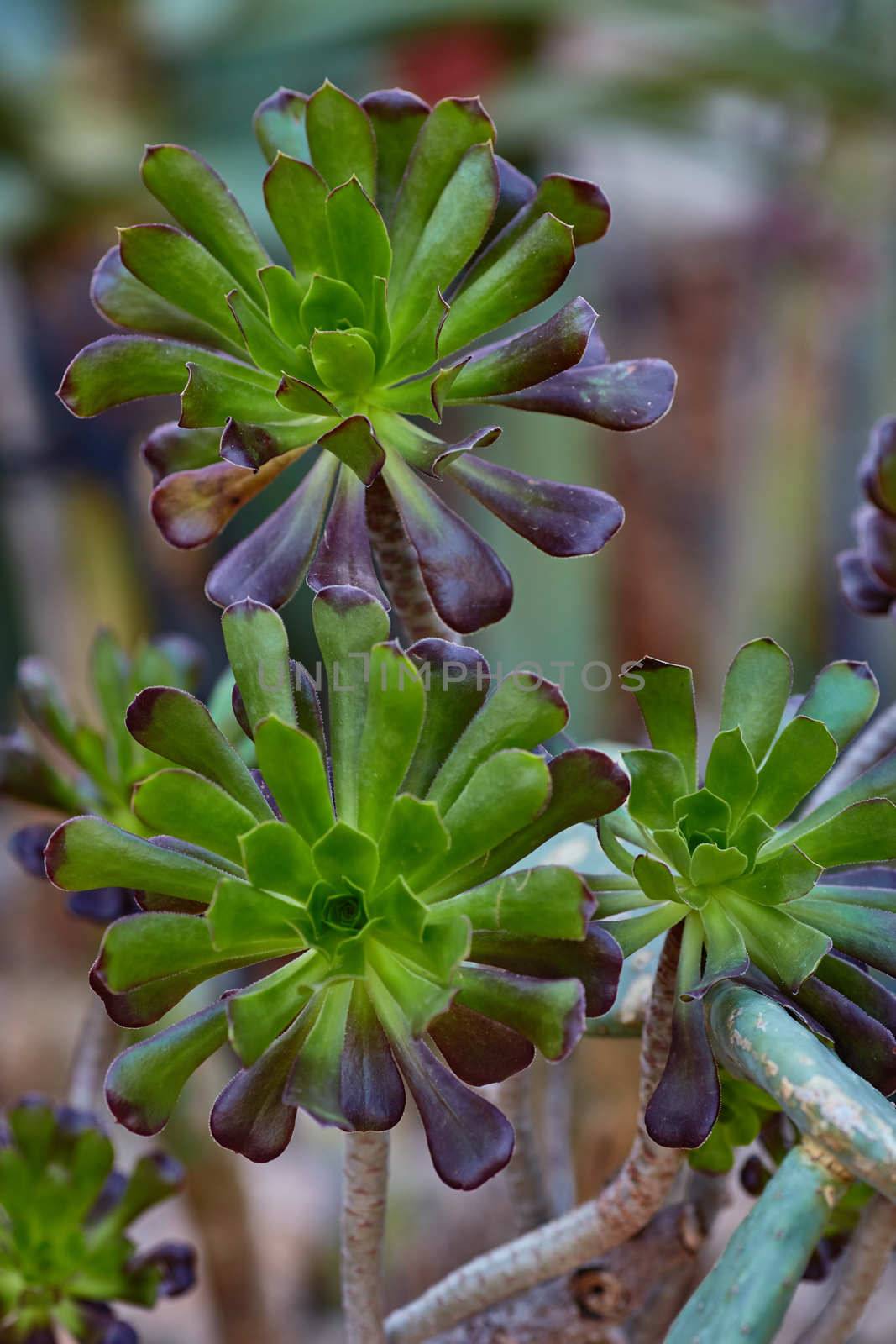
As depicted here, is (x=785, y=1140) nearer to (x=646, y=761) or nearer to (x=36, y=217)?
(x=646, y=761)

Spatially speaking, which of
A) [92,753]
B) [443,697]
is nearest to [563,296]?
[92,753]

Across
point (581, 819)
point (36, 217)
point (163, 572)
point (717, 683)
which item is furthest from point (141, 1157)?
point (717, 683)

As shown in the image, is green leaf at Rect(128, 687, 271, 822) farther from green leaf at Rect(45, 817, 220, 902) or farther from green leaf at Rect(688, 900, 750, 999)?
green leaf at Rect(688, 900, 750, 999)

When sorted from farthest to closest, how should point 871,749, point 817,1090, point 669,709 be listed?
point 871,749 < point 669,709 < point 817,1090

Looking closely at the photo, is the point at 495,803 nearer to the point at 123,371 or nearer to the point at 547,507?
the point at 547,507

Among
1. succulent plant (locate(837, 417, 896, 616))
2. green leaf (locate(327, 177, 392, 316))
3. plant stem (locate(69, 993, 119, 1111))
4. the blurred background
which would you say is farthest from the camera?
the blurred background

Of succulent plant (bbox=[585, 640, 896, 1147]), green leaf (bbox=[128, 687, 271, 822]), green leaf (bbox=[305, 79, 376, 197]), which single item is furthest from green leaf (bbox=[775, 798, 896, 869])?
green leaf (bbox=[305, 79, 376, 197])
